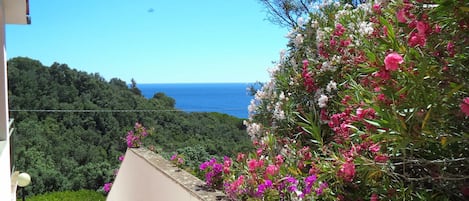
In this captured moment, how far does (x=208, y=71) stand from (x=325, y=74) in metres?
22.0

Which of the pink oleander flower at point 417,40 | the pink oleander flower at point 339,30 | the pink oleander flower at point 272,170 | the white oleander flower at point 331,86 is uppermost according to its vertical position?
the pink oleander flower at point 339,30

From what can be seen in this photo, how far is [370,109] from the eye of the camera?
166 cm

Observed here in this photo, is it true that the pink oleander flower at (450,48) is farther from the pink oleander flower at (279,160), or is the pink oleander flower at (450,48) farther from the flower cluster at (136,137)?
the flower cluster at (136,137)

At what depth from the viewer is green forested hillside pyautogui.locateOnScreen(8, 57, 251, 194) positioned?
1022 cm

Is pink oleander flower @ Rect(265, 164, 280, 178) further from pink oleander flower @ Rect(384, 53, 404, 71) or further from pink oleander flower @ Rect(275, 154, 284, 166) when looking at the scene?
pink oleander flower @ Rect(384, 53, 404, 71)

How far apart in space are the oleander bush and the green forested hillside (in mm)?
4194

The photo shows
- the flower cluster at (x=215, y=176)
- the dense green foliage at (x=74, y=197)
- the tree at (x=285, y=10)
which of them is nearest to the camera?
the flower cluster at (x=215, y=176)

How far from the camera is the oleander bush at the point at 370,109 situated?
136 cm

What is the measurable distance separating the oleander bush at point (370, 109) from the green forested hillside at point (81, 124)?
4.19 m

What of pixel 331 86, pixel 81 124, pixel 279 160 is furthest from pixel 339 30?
pixel 81 124

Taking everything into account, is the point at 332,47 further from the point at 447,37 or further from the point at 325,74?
the point at 447,37

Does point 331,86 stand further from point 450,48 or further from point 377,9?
point 450,48

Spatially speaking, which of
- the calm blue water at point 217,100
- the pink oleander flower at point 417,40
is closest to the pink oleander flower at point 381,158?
the pink oleander flower at point 417,40

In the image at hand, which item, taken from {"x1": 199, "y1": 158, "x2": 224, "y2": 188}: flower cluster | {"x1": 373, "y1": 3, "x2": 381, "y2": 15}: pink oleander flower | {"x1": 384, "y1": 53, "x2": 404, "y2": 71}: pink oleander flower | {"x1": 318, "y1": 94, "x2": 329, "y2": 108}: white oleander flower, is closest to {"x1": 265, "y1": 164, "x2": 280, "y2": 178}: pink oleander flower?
{"x1": 318, "y1": 94, "x2": 329, "y2": 108}: white oleander flower
